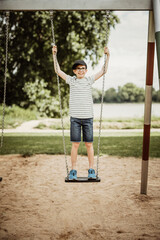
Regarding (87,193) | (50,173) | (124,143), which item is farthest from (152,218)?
(124,143)

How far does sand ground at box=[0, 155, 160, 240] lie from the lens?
2.85 m

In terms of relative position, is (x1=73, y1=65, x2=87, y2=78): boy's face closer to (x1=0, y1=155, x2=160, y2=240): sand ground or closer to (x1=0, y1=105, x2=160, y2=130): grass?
(x1=0, y1=155, x2=160, y2=240): sand ground

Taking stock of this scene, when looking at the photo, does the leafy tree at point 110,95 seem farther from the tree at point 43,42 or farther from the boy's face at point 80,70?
the boy's face at point 80,70

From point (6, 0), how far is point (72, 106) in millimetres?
1781

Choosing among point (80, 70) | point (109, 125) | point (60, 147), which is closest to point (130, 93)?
point (109, 125)

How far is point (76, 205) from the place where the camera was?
3.65 m

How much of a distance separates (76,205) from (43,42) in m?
8.99

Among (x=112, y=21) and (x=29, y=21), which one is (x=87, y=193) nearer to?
(x=29, y=21)

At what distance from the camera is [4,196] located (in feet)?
13.1

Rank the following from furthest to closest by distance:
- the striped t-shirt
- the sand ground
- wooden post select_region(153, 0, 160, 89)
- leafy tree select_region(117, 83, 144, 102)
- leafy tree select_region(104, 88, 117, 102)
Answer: leafy tree select_region(104, 88, 117, 102), leafy tree select_region(117, 83, 144, 102), the striped t-shirt, wooden post select_region(153, 0, 160, 89), the sand ground

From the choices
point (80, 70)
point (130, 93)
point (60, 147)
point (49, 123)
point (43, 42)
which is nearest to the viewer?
point (80, 70)

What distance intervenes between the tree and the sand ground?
20.8ft

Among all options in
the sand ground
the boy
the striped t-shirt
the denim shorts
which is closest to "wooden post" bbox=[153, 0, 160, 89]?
the boy

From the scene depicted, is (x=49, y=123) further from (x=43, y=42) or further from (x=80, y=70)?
(x=80, y=70)
